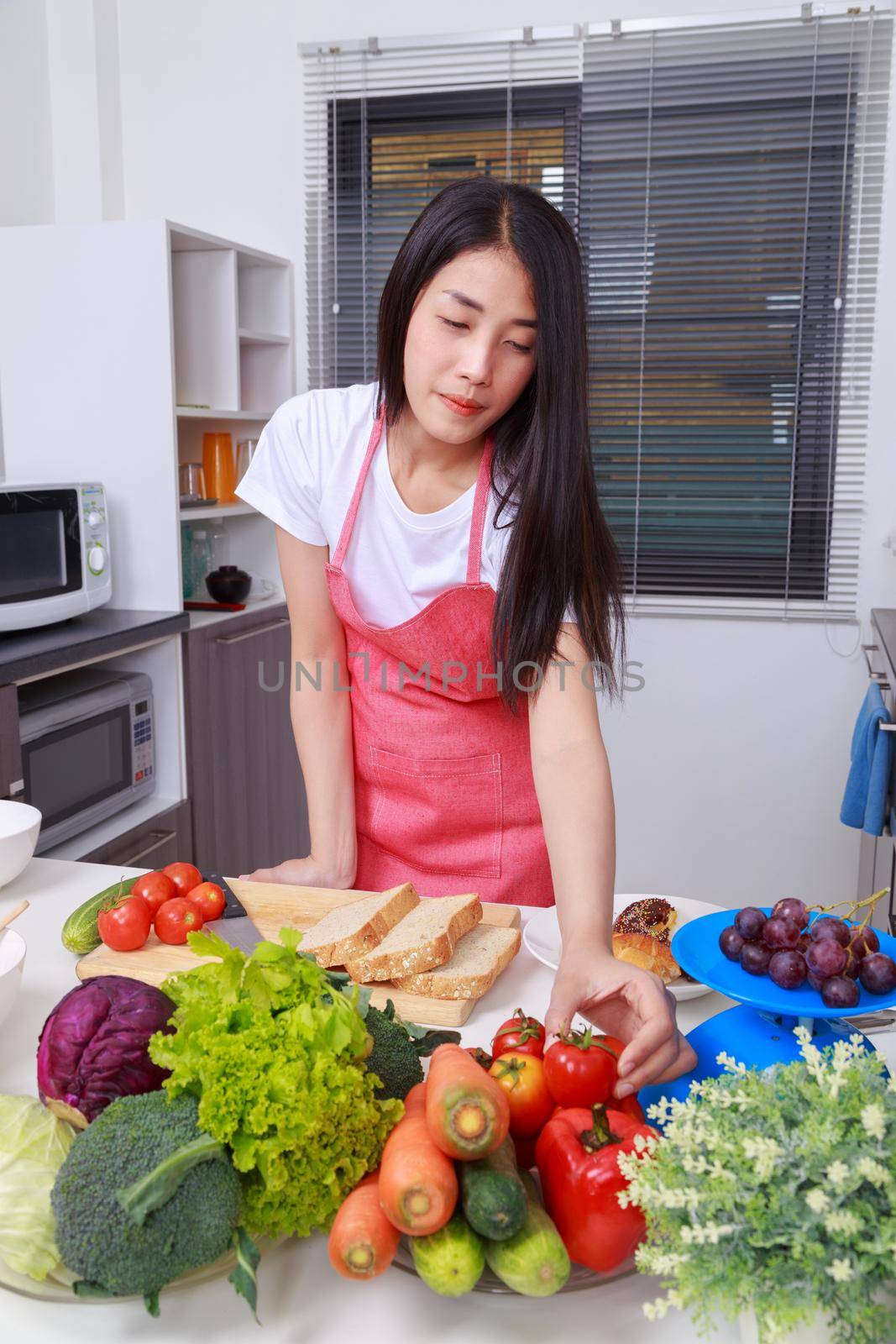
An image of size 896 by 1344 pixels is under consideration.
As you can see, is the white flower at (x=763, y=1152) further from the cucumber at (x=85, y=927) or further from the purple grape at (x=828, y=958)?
the cucumber at (x=85, y=927)

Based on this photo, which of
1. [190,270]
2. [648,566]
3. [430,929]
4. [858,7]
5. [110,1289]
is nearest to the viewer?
[110,1289]

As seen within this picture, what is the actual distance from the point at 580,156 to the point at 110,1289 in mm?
3075

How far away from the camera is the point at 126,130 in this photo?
3.31m

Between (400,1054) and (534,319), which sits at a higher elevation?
(534,319)

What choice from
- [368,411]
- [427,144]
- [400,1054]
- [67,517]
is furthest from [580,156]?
[400,1054]

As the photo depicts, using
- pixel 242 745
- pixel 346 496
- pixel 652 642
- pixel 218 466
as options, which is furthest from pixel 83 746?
pixel 652 642

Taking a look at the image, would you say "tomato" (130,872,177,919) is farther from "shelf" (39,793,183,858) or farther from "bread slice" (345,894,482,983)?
"shelf" (39,793,183,858)

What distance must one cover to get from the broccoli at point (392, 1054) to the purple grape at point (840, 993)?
0.93ft

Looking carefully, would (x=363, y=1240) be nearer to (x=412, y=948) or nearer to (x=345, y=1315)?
(x=345, y=1315)

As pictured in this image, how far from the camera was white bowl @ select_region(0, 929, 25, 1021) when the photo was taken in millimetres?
894

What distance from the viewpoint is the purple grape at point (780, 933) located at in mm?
821

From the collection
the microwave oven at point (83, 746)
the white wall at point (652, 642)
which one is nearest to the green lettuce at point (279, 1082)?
the microwave oven at point (83, 746)

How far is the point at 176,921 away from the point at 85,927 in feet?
0.33

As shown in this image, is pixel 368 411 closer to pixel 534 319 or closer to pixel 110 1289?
pixel 534 319
